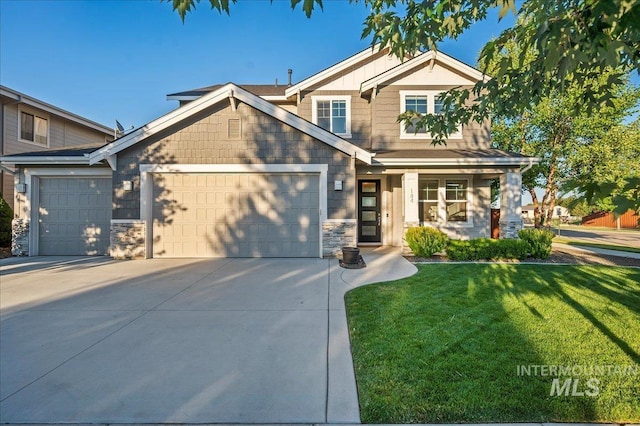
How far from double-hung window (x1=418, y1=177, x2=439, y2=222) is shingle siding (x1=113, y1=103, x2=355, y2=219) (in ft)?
12.4

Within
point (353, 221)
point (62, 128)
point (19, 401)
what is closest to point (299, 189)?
point (353, 221)

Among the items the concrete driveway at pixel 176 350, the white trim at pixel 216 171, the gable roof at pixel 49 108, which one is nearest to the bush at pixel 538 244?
the concrete driveway at pixel 176 350

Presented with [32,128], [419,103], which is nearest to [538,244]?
[419,103]

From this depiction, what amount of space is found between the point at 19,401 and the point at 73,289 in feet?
12.9

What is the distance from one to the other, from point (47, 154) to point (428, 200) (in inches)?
A: 500

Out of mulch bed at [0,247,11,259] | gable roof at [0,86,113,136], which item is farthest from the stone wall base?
gable roof at [0,86,113,136]

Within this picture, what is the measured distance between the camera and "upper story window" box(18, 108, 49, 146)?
1338cm

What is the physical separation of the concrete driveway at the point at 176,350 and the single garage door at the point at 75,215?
3137 mm

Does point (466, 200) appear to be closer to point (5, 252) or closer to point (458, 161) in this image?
point (458, 161)

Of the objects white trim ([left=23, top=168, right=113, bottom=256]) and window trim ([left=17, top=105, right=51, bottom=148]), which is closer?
white trim ([left=23, top=168, right=113, bottom=256])

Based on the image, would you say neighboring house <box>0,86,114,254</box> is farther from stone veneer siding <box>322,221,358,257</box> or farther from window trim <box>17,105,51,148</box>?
stone veneer siding <box>322,221,358,257</box>

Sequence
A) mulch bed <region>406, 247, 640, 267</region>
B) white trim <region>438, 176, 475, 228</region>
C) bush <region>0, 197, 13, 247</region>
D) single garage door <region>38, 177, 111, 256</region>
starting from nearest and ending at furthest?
mulch bed <region>406, 247, 640, 267</region> → single garage door <region>38, 177, 111, 256</region> → bush <region>0, 197, 13, 247</region> → white trim <region>438, 176, 475, 228</region>

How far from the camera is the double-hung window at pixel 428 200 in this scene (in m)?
11.2

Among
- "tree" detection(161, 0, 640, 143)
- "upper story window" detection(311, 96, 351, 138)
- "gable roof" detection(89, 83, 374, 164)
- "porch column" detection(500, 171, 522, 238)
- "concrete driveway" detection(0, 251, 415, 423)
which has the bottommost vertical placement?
"concrete driveway" detection(0, 251, 415, 423)
